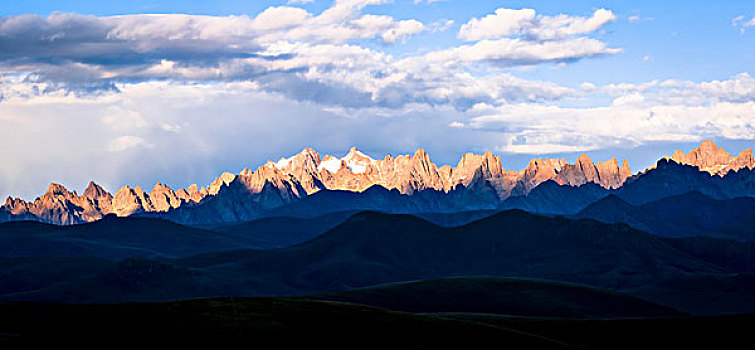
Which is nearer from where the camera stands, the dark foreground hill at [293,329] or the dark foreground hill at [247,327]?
the dark foreground hill at [247,327]

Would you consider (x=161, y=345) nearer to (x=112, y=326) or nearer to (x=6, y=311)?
(x=112, y=326)

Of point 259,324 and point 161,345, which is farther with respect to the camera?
point 259,324

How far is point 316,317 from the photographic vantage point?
146000 mm

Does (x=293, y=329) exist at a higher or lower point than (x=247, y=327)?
lower

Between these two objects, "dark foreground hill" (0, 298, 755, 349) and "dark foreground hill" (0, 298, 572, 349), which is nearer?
"dark foreground hill" (0, 298, 572, 349)

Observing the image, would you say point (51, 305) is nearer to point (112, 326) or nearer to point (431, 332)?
point (112, 326)

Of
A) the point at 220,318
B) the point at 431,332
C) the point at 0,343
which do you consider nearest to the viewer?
the point at 0,343

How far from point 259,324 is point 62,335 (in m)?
28.2

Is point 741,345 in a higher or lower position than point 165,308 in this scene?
lower

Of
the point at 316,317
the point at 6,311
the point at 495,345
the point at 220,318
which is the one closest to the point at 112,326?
the point at 220,318

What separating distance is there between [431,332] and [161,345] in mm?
45028

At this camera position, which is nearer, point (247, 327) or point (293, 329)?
point (247, 327)

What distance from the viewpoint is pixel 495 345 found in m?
138

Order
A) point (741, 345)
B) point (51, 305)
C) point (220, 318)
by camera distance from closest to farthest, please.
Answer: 1. point (220, 318)
2. point (741, 345)
3. point (51, 305)
